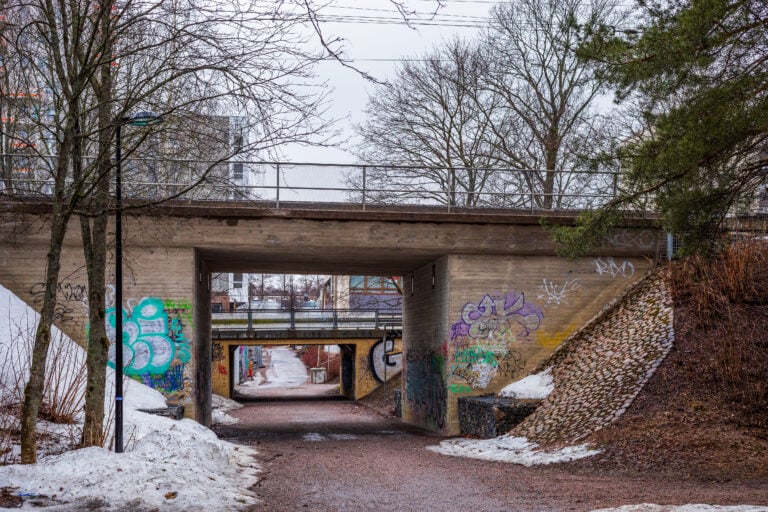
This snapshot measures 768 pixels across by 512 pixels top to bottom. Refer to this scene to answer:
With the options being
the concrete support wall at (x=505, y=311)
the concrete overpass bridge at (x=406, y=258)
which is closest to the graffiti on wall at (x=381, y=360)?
the concrete overpass bridge at (x=406, y=258)

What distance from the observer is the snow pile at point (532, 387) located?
61.3 feet

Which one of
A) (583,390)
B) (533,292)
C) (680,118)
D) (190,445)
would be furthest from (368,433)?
(680,118)

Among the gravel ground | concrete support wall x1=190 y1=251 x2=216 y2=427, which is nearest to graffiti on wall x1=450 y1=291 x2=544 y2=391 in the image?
the gravel ground

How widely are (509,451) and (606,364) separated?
3498mm

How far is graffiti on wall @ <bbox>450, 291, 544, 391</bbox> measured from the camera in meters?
20.3

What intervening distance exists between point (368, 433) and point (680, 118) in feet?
42.8

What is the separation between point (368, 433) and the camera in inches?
875

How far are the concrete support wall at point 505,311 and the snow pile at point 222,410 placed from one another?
9.00 metres

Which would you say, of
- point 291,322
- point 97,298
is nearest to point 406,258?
point 97,298

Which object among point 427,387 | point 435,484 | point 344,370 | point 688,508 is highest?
point 688,508

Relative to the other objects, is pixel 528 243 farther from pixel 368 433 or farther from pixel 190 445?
pixel 190 445

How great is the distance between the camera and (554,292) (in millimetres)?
20906

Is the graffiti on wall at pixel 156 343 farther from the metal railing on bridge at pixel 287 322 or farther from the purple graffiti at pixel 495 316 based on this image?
the metal railing on bridge at pixel 287 322

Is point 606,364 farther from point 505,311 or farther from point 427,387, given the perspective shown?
point 427,387
